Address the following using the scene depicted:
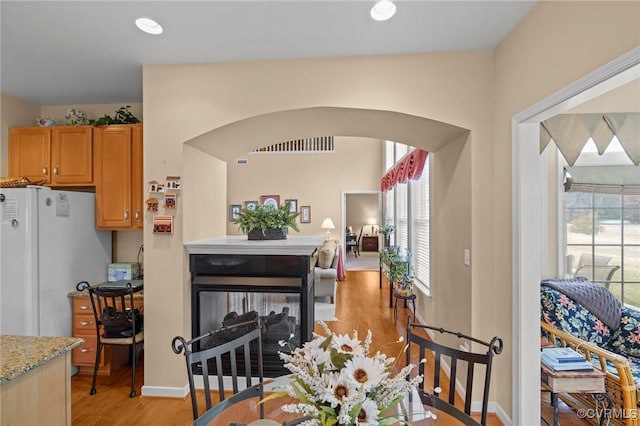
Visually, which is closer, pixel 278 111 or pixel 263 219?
pixel 278 111

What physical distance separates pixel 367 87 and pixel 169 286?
2.25 m

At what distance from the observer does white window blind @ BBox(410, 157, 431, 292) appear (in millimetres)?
4285

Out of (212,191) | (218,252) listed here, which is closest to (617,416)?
(218,252)

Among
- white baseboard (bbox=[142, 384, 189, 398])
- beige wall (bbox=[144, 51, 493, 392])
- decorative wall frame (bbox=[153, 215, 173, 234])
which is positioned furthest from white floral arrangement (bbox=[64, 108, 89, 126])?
white baseboard (bbox=[142, 384, 189, 398])

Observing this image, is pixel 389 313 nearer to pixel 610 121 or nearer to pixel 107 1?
pixel 610 121

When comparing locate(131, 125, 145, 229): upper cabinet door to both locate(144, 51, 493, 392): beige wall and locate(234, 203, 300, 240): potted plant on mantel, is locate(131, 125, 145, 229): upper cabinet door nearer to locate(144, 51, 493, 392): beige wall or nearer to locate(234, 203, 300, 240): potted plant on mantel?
locate(144, 51, 493, 392): beige wall

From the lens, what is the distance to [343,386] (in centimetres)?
→ 87

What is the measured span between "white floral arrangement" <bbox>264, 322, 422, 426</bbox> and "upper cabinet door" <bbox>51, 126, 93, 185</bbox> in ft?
10.4

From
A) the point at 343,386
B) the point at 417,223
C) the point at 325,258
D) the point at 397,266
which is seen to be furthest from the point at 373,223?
the point at 343,386

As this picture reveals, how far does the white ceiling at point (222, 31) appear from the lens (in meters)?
1.93

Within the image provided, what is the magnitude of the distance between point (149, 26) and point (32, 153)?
215 cm

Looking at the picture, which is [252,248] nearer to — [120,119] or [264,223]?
[264,223]

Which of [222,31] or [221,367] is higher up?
[222,31]

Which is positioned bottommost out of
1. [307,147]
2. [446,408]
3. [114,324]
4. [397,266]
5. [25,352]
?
[114,324]
